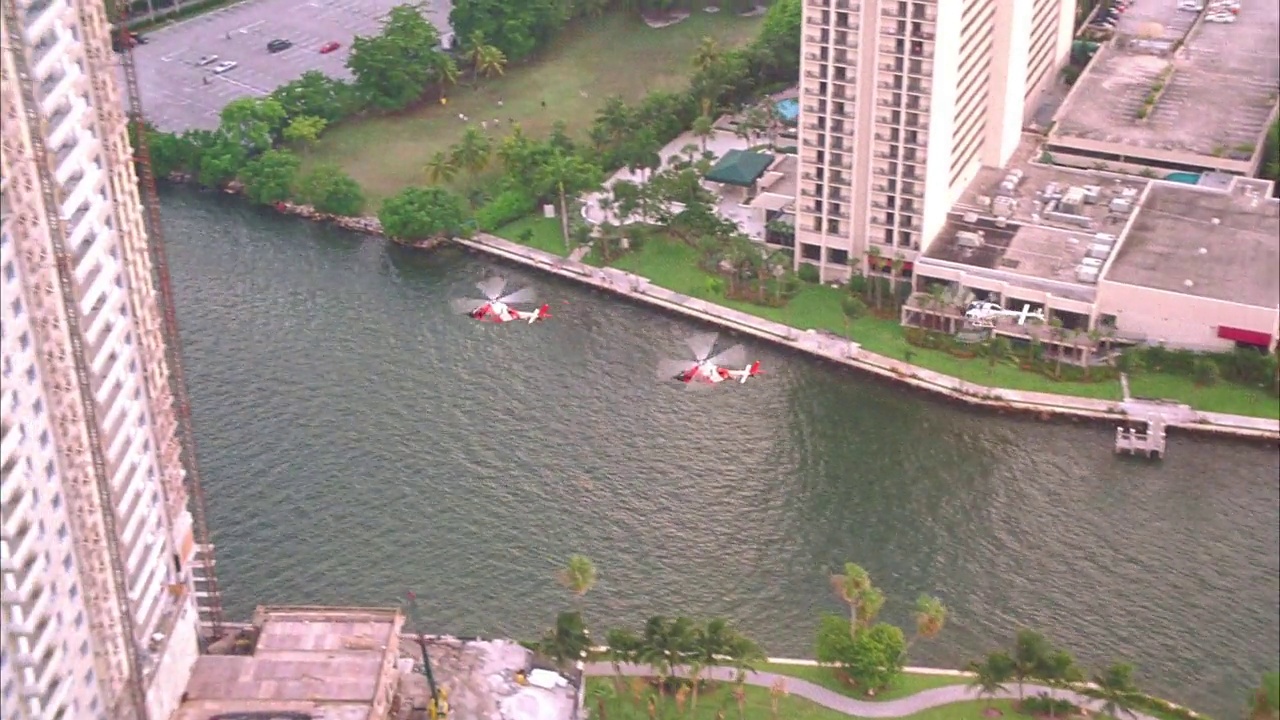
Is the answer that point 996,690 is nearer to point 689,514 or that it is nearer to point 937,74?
point 689,514

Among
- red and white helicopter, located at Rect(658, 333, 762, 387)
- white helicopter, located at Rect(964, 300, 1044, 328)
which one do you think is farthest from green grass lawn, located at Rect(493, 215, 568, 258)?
white helicopter, located at Rect(964, 300, 1044, 328)

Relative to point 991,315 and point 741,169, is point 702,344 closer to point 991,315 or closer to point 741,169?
point 991,315

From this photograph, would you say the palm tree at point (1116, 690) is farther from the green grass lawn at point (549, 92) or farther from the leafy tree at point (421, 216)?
the green grass lawn at point (549, 92)

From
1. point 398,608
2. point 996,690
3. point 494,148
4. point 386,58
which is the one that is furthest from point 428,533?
point 386,58

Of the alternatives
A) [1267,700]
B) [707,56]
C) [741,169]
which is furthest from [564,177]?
[1267,700]

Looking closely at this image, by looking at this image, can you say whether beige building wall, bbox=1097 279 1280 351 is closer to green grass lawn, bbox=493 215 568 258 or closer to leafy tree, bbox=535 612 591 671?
green grass lawn, bbox=493 215 568 258

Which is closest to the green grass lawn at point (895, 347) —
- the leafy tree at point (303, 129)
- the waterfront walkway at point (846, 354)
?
the waterfront walkway at point (846, 354)
